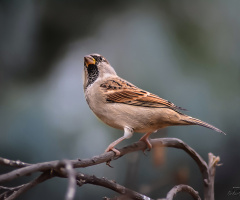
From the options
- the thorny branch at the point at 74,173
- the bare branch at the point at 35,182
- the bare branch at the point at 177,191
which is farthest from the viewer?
the bare branch at the point at 177,191

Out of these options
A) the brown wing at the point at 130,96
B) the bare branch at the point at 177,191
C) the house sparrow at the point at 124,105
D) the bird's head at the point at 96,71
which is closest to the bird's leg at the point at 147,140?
the house sparrow at the point at 124,105

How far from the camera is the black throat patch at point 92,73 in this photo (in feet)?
7.25

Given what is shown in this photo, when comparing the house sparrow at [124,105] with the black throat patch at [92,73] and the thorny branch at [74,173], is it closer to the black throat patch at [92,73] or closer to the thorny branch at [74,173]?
the black throat patch at [92,73]

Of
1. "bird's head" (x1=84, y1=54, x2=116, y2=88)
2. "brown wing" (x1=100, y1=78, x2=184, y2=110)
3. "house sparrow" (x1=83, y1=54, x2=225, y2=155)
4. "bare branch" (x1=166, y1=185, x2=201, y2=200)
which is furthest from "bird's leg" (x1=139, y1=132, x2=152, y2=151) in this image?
"bird's head" (x1=84, y1=54, x2=116, y2=88)

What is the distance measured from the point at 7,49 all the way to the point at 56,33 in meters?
0.37

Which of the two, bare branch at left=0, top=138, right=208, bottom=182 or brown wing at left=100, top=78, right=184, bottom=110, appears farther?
brown wing at left=100, top=78, right=184, bottom=110

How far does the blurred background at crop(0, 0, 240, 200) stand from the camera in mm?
2162

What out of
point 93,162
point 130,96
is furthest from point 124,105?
Answer: point 93,162

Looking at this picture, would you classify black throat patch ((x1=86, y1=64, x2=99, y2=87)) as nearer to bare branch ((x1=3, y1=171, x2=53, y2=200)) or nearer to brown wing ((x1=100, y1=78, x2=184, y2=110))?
brown wing ((x1=100, y1=78, x2=184, y2=110))

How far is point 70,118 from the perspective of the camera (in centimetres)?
225

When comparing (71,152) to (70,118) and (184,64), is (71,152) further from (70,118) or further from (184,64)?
(184,64)

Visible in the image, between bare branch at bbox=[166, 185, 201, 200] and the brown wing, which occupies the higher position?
the brown wing

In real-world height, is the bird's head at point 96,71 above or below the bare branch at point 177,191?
above

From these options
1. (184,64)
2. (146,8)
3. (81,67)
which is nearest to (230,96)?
(184,64)
